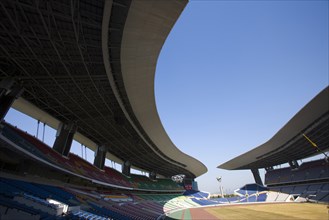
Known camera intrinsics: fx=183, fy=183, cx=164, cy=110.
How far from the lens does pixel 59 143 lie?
24.4 meters

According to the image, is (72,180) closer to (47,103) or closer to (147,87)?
(47,103)

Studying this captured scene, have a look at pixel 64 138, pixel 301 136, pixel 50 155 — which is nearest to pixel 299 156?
pixel 301 136

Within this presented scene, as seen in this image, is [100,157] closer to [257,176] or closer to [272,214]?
[272,214]

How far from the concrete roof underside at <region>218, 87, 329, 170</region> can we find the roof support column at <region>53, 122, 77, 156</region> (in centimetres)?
3239

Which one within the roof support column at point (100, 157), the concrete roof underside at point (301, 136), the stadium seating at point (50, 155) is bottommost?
the stadium seating at point (50, 155)

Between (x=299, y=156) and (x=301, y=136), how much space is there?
67.8 ft

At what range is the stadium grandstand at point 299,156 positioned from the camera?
1125 inches

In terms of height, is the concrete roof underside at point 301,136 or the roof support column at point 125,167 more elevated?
the concrete roof underside at point 301,136

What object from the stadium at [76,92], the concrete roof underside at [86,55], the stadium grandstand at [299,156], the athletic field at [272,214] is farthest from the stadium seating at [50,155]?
the stadium grandstand at [299,156]

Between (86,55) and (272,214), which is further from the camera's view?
(272,214)

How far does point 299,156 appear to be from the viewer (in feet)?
167

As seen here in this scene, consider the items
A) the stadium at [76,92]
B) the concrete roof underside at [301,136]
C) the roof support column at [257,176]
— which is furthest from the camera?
the roof support column at [257,176]

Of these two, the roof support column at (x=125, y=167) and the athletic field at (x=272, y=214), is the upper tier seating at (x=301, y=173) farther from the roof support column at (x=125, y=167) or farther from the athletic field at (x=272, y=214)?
the roof support column at (x=125, y=167)

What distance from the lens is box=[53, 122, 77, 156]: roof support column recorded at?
24.4 m
